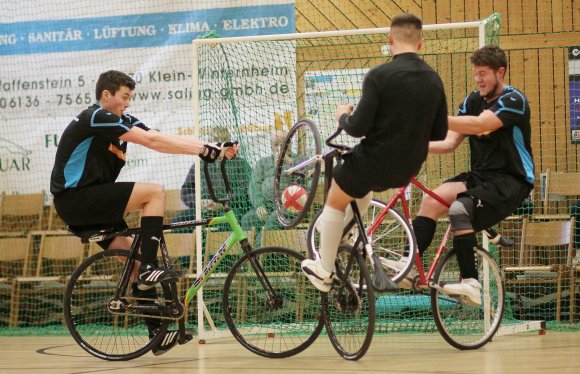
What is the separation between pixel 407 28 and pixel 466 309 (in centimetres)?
286

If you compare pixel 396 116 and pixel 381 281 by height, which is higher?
pixel 396 116

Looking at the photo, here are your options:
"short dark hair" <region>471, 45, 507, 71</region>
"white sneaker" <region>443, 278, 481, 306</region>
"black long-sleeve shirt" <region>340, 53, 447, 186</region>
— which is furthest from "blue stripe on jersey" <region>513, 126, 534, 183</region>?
"black long-sleeve shirt" <region>340, 53, 447, 186</region>

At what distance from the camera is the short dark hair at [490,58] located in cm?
662

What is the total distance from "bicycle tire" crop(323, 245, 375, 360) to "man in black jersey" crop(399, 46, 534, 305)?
1.34ft

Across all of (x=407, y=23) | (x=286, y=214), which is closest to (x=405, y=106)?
(x=407, y=23)

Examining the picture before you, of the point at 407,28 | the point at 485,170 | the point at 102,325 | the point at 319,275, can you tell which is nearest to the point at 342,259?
the point at 319,275

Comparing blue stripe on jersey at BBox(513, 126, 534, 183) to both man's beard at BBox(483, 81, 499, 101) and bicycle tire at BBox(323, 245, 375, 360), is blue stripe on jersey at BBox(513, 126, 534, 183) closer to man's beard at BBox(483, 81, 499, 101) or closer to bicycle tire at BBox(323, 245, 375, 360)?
man's beard at BBox(483, 81, 499, 101)

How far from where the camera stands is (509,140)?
6711 millimetres

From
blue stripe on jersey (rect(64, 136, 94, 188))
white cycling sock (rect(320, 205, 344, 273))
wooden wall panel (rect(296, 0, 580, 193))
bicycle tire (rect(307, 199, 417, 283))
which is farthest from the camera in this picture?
wooden wall panel (rect(296, 0, 580, 193))

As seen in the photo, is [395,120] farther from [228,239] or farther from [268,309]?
[268,309]

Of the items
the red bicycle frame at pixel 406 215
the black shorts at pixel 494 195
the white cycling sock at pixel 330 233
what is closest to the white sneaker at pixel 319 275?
the white cycling sock at pixel 330 233

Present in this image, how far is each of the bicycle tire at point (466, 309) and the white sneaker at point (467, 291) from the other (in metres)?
0.26

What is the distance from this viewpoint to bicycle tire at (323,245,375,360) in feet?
19.7

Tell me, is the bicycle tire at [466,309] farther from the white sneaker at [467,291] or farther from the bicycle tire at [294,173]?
the bicycle tire at [294,173]
